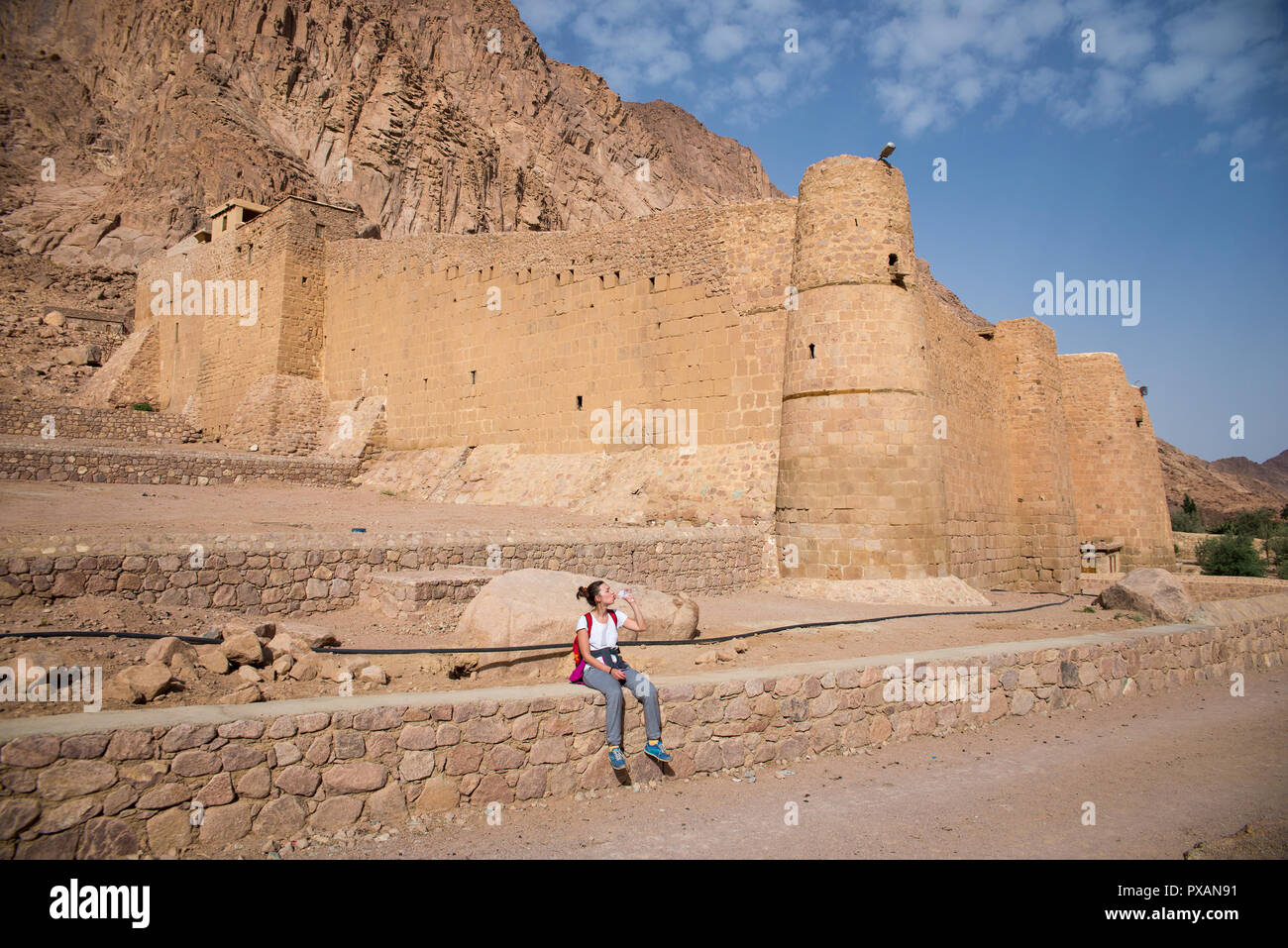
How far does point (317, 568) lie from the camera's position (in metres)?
8.86

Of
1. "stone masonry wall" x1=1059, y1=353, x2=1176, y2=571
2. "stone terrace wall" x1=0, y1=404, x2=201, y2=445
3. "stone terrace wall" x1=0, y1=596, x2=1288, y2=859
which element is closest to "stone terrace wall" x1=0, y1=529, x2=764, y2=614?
"stone terrace wall" x1=0, y1=596, x2=1288, y2=859

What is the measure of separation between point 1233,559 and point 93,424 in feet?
96.4

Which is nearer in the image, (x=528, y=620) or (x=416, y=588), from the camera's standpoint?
(x=528, y=620)

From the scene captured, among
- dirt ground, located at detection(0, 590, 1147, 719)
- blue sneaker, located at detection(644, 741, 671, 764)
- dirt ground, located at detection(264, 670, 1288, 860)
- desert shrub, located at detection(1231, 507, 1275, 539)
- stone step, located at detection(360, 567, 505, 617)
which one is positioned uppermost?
desert shrub, located at detection(1231, 507, 1275, 539)

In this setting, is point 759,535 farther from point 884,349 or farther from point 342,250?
point 342,250

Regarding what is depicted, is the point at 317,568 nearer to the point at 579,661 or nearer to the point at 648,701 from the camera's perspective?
the point at 579,661

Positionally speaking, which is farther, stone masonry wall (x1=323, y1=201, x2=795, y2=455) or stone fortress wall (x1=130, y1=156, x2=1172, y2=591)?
stone masonry wall (x1=323, y1=201, x2=795, y2=455)

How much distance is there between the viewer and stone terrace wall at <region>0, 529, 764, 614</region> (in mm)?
7203

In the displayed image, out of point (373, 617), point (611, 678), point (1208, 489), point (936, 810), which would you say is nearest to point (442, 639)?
point (373, 617)

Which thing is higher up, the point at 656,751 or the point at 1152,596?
the point at 1152,596

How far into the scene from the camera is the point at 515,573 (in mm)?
7855

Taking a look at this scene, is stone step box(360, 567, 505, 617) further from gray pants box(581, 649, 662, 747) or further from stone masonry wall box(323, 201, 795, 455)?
stone masonry wall box(323, 201, 795, 455)

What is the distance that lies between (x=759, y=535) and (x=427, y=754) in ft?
31.7

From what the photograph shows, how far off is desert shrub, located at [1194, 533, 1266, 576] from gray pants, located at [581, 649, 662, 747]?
2247cm
